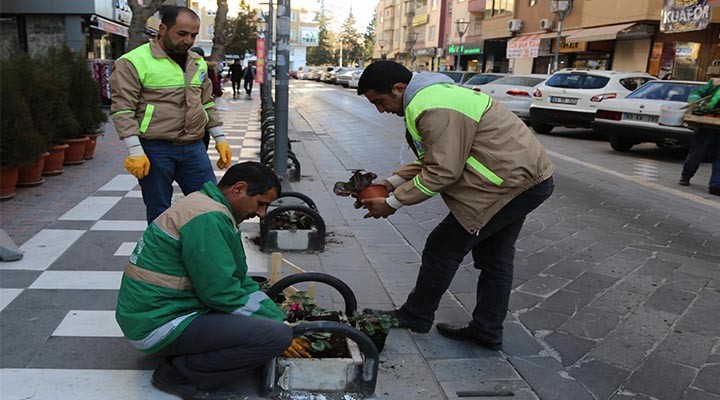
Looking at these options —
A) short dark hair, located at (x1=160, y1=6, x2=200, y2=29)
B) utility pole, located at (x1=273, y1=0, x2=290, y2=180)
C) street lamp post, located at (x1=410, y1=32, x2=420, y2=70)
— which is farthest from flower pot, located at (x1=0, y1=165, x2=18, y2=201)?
street lamp post, located at (x1=410, y1=32, x2=420, y2=70)

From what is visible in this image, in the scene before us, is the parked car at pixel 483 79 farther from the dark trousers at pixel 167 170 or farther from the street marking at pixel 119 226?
the dark trousers at pixel 167 170

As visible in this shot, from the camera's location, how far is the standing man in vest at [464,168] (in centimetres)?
284

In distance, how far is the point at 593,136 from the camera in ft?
48.8

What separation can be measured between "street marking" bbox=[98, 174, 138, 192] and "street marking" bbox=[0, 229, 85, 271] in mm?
1920

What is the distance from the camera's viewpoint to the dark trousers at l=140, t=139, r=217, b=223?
12.9 ft

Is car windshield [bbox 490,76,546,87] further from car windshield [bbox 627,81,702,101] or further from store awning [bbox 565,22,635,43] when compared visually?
store awning [bbox 565,22,635,43]

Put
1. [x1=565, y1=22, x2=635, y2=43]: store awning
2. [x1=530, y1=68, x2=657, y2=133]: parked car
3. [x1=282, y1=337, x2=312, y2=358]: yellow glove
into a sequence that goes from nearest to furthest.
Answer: [x1=282, y1=337, x2=312, y2=358]: yellow glove < [x1=530, y1=68, x2=657, y2=133]: parked car < [x1=565, y1=22, x2=635, y2=43]: store awning

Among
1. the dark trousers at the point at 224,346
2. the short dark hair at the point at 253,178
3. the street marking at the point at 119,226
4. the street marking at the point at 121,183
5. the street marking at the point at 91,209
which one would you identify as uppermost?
the short dark hair at the point at 253,178

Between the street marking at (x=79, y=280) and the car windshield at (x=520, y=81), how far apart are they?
1446cm

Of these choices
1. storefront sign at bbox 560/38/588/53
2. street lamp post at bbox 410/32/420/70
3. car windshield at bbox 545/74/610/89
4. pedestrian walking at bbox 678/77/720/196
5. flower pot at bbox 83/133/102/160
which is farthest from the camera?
street lamp post at bbox 410/32/420/70

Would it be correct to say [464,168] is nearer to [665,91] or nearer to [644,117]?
[644,117]

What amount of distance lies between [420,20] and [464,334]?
62047 mm

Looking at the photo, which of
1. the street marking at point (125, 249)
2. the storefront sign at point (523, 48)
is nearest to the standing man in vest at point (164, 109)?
the street marking at point (125, 249)

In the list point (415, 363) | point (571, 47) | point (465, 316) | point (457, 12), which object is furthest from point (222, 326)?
point (457, 12)
